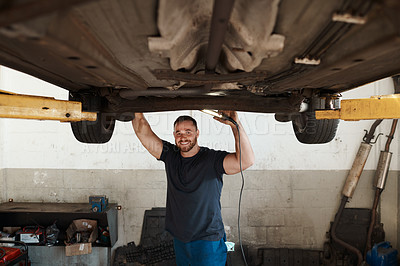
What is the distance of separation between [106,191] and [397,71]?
3.18 metres

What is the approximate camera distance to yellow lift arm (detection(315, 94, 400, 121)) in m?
1.10

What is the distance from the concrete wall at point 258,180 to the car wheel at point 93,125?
165 centimetres

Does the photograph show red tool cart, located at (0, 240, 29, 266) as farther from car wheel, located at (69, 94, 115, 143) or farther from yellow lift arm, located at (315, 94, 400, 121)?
yellow lift arm, located at (315, 94, 400, 121)

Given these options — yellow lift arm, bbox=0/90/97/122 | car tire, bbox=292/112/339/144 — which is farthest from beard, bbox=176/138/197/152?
yellow lift arm, bbox=0/90/97/122

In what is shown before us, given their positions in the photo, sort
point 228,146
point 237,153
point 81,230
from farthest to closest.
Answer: point 228,146, point 81,230, point 237,153

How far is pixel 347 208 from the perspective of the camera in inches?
130

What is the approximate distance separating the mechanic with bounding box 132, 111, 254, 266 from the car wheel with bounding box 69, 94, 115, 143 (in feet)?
0.87

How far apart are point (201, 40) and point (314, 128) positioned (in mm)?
1103

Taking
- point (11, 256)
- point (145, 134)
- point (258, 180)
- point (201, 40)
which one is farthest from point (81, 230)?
point (201, 40)

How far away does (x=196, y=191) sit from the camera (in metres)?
1.79

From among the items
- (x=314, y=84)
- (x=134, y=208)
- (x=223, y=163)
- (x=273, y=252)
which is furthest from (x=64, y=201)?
(x=314, y=84)

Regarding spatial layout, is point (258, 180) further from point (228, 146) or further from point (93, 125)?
point (93, 125)

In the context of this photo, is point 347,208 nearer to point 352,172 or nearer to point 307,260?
point 352,172

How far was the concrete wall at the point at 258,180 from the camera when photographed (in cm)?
329
